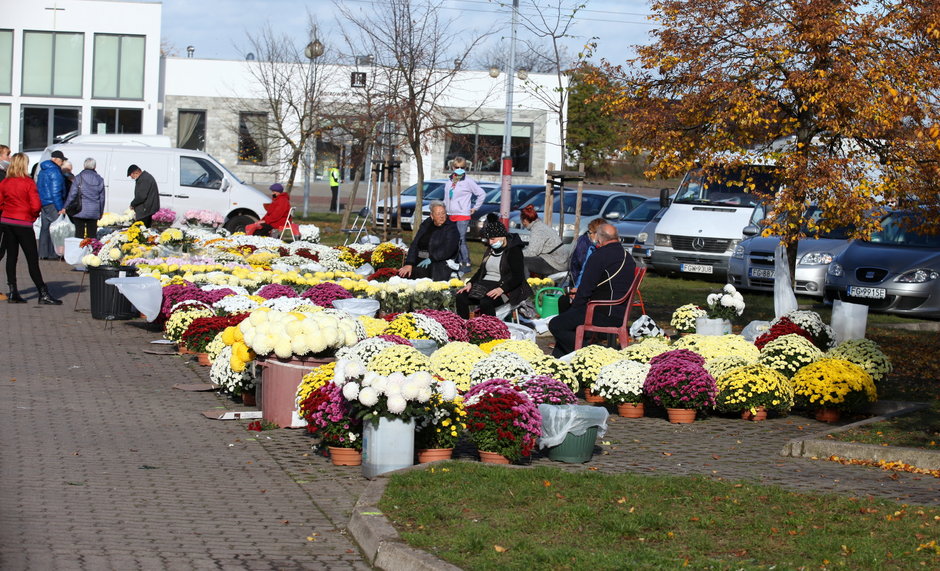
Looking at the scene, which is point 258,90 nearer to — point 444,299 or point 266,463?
point 444,299

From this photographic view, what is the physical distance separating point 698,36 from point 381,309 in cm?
539

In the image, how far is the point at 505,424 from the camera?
7828mm

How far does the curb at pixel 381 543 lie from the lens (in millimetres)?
5547

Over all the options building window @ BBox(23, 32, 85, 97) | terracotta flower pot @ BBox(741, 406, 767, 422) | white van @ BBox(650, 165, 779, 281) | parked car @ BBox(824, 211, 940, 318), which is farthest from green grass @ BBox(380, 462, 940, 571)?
building window @ BBox(23, 32, 85, 97)

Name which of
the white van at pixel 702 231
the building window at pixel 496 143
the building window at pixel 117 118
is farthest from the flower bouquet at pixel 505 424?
the building window at pixel 496 143

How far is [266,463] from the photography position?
8008 millimetres

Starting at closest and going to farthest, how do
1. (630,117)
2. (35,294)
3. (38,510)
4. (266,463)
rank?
(38,510)
(266,463)
(630,117)
(35,294)

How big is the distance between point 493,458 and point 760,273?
47.2ft

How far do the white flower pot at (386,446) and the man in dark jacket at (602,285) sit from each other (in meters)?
4.62

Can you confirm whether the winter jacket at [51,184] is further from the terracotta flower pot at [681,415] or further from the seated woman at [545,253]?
the terracotta flower pot at [681,415]

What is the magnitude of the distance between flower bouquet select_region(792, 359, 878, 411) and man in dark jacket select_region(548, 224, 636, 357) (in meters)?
2.10

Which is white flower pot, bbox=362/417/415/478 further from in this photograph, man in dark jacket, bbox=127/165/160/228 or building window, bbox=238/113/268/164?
building window, bbox=238/113/268/164

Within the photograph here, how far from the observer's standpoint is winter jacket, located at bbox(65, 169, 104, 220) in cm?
2120

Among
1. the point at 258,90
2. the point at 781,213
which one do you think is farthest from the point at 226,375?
the point at 258,90
